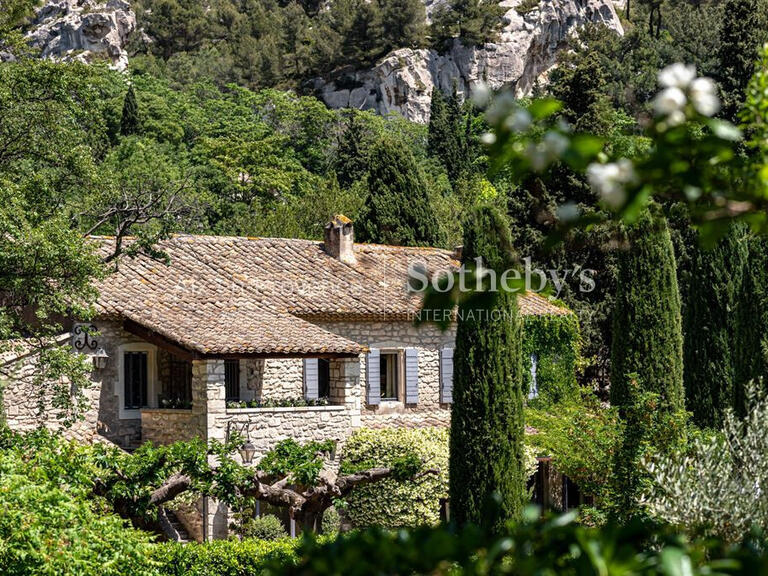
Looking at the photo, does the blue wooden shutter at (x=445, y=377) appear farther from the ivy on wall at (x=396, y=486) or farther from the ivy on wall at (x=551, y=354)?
the ivy on wall at (x=396, y=486)

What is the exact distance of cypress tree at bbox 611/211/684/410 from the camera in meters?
21.6

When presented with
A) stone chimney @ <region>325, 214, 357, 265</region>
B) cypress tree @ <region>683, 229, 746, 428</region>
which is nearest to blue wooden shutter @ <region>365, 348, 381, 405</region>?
stone chimney @ <region>325, 214, 357, 265</region>

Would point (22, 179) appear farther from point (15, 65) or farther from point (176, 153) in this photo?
point (176, 153)

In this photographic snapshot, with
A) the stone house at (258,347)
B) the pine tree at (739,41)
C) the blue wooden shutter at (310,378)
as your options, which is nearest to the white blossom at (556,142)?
the stone house at (258,347)

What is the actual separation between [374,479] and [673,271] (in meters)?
7.39

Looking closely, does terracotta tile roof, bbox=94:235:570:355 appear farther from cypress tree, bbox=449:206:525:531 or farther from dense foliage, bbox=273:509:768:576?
dense foliage, bbox=273:509:768:576

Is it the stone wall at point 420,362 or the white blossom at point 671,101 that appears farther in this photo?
the stone wall at point 420,362

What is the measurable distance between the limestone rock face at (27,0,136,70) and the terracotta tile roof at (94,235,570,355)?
6411 centimetres

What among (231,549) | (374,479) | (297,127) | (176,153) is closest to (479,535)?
(231,549)

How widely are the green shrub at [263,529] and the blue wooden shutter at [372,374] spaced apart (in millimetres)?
4761

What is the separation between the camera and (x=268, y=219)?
137ft

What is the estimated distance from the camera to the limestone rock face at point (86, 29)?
8625cm

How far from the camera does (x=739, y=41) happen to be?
3459 cm

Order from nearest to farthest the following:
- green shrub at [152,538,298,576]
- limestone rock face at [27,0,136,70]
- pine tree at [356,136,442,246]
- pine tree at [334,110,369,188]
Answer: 1. green shrub at [152,538,298,576]
2. pine tree at [356,136,442,246]
3. pine tree at [334,110,369,188]
4. limestone rock face at [27,0,136,70]
